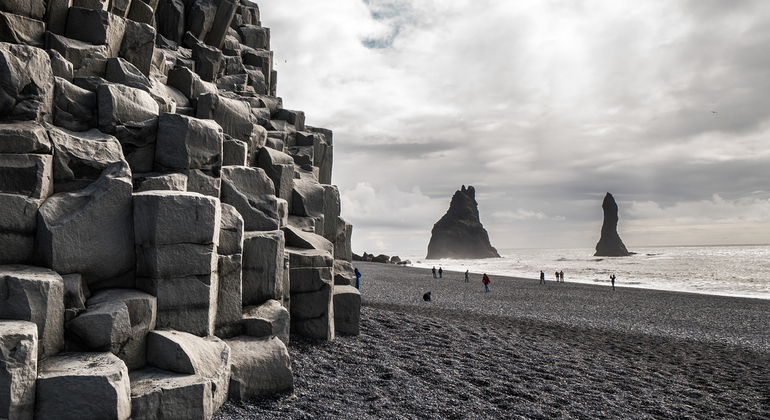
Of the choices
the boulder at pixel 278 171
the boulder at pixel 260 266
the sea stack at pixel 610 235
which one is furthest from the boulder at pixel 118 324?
the sea stack at pixel 610 235

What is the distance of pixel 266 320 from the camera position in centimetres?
833

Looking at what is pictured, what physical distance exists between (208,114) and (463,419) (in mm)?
8967

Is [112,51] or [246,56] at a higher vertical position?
[246,56]

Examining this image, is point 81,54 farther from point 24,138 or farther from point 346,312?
point 346,312

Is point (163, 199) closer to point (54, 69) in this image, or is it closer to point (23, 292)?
point (23, 292)

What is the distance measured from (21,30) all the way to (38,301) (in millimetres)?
6231

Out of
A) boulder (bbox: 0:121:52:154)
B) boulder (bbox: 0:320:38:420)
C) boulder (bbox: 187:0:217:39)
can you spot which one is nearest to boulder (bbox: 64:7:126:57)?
boulder (bbox: 0:121:52:154)

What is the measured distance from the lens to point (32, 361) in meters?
5.16

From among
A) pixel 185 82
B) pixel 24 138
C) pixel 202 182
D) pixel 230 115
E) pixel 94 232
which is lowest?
pixel 94 232

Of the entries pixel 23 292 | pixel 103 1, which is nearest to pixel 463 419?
pixel 23 292

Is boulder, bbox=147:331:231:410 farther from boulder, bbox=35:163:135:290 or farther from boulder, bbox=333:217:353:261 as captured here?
boulder, bbox=333:217:353:261

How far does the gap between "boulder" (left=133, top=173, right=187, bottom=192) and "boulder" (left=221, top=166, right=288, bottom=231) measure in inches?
58.4

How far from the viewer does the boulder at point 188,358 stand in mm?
6324

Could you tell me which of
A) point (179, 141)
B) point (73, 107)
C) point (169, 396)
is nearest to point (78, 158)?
point (73, 107)
